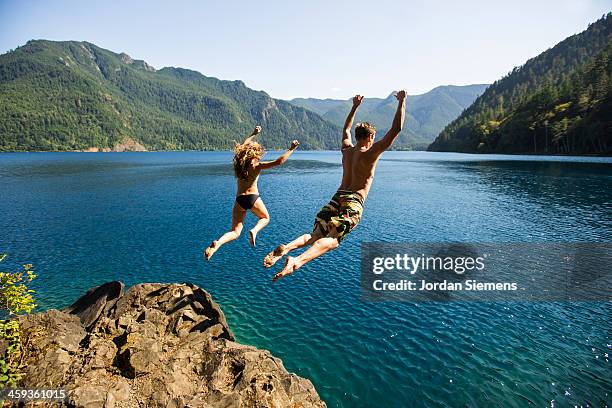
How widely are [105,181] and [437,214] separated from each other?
8522cm

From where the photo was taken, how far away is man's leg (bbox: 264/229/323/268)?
6.29 meters

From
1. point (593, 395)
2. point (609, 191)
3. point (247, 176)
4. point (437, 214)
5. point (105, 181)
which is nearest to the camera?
point (247, 176)

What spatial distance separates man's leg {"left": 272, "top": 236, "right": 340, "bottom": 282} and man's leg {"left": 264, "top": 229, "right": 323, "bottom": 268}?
21cm

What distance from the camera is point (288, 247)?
21.9 ft

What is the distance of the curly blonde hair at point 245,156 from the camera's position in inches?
334

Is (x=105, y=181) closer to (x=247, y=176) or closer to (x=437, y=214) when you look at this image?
(x=437, y=214)

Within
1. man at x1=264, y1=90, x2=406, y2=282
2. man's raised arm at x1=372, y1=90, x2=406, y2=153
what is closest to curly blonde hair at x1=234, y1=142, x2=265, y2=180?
man at x1=264, y1=90, x2=406, y2=282

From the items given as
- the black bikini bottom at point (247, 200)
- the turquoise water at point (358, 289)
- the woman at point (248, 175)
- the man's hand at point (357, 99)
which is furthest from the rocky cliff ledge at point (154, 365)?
the man's hand at point (357, 99)

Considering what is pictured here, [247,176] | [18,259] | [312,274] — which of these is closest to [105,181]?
[18,259]

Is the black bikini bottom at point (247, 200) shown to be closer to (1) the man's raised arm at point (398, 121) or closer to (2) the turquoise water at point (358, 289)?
(1) the man's raised arm at point (398, 121)

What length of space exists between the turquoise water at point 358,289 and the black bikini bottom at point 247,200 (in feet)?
39.5

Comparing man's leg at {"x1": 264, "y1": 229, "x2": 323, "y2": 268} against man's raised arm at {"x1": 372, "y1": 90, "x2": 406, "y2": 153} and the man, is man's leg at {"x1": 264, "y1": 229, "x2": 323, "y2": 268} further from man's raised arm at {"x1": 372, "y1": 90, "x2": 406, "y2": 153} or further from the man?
man's raised arm at {"x1": 372, "y1": 90, "x2": 406, "y2": 153}

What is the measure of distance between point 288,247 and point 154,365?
1200cm

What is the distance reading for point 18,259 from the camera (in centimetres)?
3272
